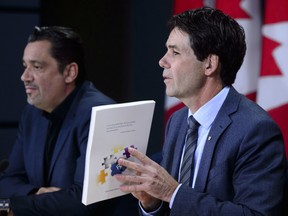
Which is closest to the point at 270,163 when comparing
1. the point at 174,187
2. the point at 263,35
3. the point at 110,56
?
the point at 174,187

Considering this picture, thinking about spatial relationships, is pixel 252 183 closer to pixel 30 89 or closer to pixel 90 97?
pixel 90 97

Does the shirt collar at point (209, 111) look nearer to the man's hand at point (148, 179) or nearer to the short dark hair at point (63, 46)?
the man's hand at point (148, 179)

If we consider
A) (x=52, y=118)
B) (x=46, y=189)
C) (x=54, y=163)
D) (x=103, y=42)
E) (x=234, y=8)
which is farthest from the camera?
(x=103, y=42)

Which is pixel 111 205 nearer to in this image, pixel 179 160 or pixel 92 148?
pixel 179 160

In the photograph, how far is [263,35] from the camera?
3064mm

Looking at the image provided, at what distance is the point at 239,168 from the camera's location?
200 centimetres

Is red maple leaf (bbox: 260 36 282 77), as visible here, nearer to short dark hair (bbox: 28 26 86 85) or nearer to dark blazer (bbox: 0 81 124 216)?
dark blazer (bbox: 0 81 124 216)

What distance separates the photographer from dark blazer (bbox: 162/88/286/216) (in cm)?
193

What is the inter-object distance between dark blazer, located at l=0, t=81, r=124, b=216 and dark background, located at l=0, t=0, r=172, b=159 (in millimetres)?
729

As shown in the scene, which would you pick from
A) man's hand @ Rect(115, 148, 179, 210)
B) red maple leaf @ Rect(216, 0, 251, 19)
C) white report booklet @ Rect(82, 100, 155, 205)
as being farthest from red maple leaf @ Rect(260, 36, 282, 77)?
man's hand @ Rect(115, 148, 179, 210)

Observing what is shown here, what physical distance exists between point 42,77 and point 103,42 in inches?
35.4

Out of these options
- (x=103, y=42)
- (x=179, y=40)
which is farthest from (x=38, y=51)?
(x=179, y=40)

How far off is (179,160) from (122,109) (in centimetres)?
34

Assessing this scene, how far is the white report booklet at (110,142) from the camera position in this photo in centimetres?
197
